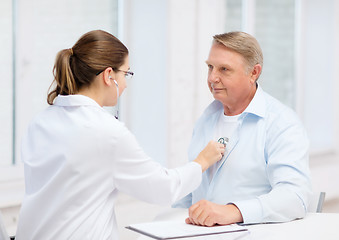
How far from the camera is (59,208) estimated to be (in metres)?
1.62

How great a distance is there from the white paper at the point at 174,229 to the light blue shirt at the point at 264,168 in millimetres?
176

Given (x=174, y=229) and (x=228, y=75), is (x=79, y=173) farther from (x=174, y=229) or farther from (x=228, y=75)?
(x=228, y=75)

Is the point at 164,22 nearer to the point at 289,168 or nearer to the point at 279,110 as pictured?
the point at 279,110

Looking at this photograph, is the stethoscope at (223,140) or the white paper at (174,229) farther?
the stethoscope at (223,140)

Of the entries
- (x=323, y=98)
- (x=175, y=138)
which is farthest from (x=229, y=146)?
(x=323, y=98)

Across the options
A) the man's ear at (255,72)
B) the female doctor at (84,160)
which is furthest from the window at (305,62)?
the female doctor at (84,160)

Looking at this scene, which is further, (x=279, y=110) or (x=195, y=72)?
(x=195, y=72)

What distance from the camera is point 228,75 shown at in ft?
7.22

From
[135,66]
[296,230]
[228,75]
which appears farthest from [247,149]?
[135,66]

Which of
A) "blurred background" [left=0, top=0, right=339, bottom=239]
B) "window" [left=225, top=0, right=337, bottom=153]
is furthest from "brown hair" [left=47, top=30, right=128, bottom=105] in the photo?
"window" [left=225, top=0, right=337, bottom=153]

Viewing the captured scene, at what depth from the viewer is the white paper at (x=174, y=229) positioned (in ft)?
5.14

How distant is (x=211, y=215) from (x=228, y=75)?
678 mm

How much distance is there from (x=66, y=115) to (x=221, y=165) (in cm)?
75

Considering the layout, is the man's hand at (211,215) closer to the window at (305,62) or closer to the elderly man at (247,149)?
the elderly man at (247,149)
